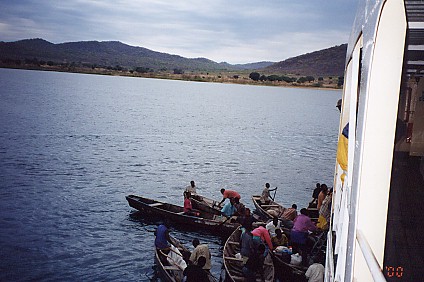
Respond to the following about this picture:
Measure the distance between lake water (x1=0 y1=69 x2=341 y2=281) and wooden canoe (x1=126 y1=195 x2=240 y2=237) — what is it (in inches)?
21.3

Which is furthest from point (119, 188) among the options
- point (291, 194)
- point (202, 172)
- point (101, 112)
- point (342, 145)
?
point (101, 112)

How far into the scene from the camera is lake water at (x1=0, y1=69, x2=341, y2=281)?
59.3ft

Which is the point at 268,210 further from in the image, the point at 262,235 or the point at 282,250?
the point at 262,235

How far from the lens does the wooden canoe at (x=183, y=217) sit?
18.5 metres

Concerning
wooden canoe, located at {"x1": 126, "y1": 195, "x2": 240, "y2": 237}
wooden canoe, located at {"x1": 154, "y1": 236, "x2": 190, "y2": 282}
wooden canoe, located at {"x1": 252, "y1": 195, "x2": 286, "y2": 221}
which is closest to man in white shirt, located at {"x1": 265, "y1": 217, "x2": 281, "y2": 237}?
wooden canoe, located at {"x1": 126, "y1": 195, "x2": 240, "y2": 237}

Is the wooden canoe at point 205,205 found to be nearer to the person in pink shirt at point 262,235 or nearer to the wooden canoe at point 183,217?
the wooden canoe at point 183,217

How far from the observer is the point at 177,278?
13.0m

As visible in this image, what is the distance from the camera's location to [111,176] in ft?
111

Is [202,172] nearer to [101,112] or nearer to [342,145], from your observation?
[342,145]

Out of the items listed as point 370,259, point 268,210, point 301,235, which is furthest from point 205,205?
point 370,259

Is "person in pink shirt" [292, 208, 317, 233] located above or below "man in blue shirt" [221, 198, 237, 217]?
above

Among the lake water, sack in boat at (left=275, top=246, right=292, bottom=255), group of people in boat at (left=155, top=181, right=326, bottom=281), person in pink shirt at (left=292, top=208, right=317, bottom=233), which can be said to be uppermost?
person in pink shirt at (left=292, top=208, right=317, bottom=233)

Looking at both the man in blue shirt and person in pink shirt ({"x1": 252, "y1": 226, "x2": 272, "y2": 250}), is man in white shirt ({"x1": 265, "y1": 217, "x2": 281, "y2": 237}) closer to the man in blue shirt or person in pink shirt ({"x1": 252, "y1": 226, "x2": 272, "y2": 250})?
person in pink shirt ({"x1": 252, "y1": 226, "x2": 272, "y2": 250})

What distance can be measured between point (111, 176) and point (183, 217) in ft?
51.5
